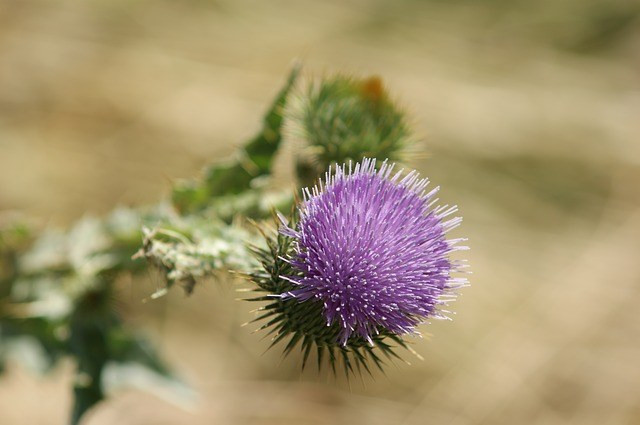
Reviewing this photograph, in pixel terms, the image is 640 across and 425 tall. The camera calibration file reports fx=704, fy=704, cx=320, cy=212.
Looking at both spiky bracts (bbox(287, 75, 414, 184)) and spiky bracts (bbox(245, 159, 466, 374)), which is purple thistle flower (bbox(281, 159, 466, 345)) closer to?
spiky bracts (bbox(245, 159, 466, 374))

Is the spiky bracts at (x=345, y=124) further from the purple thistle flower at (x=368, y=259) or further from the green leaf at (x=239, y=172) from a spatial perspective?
the purple thistle flower at (x=368, y=259)

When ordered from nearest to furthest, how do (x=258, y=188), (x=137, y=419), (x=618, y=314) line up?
(x=258, y=188)
(x=137, y=419)
(x=618, y=314)

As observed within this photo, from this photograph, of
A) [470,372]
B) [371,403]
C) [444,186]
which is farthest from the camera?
[444,186]

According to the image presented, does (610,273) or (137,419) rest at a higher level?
(610,273)

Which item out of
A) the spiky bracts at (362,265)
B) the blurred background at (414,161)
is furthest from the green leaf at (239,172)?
the blurred background at (414,161)

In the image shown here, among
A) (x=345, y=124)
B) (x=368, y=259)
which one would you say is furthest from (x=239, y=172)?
(x=368, y=259)

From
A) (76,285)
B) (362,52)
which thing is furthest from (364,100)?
(362,52)

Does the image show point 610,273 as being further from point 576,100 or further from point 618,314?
point 576,100
